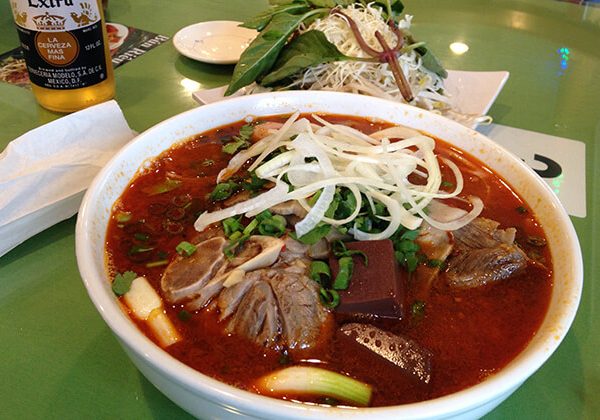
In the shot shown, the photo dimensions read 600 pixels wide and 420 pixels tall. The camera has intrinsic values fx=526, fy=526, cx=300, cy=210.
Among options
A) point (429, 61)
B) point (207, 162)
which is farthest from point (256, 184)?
point (429, 61)

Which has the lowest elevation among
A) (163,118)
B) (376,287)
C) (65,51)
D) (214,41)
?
(163,118)

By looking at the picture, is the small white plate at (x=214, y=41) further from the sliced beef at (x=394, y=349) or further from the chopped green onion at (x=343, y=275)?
the sliced beef at (x=394, y=349)

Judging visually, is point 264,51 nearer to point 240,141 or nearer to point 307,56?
point 307,56

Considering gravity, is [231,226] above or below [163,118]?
above

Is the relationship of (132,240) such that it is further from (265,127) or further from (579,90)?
(579,90)

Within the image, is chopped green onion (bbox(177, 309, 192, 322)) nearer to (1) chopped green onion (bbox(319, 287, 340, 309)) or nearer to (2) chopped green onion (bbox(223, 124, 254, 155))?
(1) chopped green onion (bbox(319, 287, 340, 309))

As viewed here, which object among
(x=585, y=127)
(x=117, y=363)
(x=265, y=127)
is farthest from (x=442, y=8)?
(x=117, y=363)
